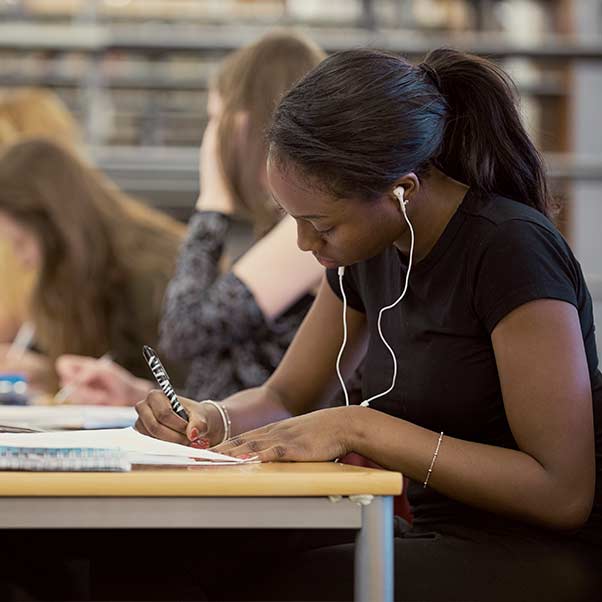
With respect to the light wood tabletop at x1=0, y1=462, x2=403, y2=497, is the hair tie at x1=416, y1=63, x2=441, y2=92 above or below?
above

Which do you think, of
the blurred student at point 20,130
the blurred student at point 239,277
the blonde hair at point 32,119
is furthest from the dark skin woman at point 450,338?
the blonde hair at point 32,119

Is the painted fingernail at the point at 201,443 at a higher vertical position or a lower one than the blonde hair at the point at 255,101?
lower

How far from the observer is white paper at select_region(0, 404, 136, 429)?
1.70m

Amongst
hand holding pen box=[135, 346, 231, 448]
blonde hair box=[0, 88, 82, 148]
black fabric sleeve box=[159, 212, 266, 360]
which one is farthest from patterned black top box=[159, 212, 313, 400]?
blonde hair box=[0, 88, 82, 148]

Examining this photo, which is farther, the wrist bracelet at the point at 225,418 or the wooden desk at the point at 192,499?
the wrist bracelet at the point at 225,418

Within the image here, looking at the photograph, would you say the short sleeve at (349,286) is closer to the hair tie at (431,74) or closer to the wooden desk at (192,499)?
the hair tie at (431,74)

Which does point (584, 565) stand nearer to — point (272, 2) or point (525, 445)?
point (525, 445)

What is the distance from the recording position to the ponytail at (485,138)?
1.40m

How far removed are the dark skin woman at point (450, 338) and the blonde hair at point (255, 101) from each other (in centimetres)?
88

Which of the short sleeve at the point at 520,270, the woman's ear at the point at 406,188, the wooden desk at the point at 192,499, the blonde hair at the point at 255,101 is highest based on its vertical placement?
the blonde hair at the point at 255,101

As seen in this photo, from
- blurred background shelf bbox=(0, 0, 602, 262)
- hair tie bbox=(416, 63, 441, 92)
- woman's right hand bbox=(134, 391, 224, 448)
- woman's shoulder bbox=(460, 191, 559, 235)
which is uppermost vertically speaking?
blurred background shelf bbox=(0, 0, 602, 262)

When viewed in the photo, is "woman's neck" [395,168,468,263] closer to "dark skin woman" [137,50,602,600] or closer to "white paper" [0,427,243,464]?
"dark skin woman" [137,50,602,600]

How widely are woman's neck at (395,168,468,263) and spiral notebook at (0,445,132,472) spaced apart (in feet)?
1.69

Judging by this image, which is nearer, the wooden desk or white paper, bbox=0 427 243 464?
the wooden desk
